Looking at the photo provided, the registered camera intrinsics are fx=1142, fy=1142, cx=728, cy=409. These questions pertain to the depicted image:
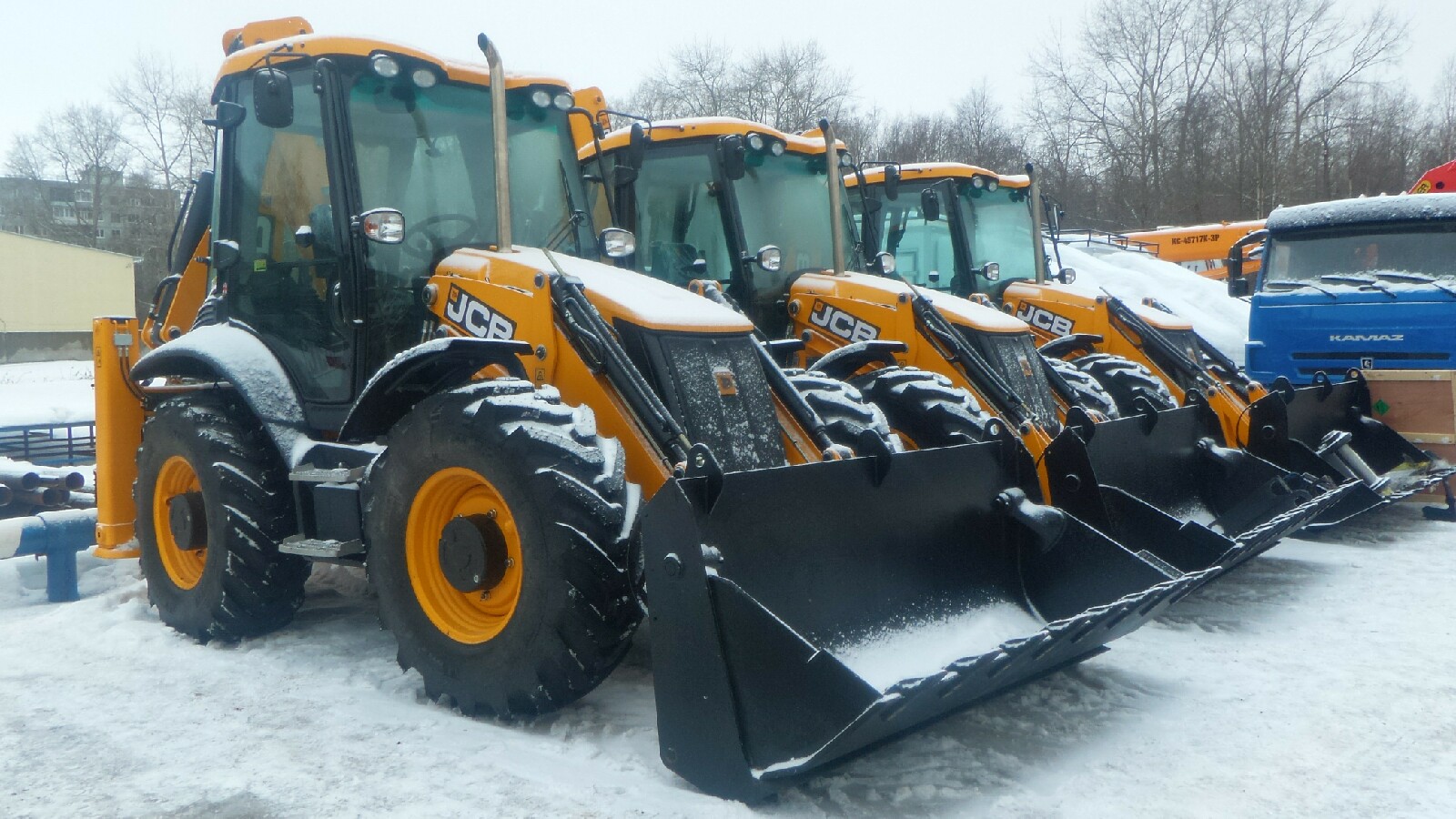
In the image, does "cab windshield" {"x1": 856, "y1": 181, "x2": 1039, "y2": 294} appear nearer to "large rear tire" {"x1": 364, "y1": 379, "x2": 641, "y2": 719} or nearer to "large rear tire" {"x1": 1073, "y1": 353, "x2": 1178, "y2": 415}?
"large rear tire" {"x1": 1073, "y1": 353, "x2": 1178, "y2": 415}

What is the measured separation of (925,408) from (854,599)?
2033 millimetres

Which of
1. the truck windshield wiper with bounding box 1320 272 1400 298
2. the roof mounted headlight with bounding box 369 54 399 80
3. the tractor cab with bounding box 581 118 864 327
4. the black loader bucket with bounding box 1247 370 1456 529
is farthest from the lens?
the truck windshield wiper with bounding box 1320 272 1400 298

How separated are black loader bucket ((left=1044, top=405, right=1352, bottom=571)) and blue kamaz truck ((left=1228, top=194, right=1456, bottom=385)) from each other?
2.81 m

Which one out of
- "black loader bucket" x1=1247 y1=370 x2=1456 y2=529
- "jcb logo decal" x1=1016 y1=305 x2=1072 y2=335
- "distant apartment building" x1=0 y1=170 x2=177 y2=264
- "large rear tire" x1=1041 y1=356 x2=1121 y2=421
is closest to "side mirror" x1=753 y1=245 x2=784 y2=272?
"large rear tire" x1=1041 y1=356 x2=1121 y2=421

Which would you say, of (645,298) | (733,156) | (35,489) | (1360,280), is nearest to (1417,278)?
(1360,280)

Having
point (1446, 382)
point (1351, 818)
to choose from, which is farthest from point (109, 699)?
point (1446, 382)

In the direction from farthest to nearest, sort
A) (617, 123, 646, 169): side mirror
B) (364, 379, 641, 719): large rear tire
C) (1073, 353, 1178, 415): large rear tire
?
1. (1073, 353, 1178, 415): large rear tire
2. (617, 123, 646, 169): side mirror
3. (364, 379, 641, 719): large rear tire

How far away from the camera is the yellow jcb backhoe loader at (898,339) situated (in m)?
5.10

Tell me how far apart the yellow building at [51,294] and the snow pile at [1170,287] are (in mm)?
32004

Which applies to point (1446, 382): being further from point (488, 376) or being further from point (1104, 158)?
point (1104, 158)

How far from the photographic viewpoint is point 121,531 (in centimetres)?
593

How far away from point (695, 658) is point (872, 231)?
18.4ft

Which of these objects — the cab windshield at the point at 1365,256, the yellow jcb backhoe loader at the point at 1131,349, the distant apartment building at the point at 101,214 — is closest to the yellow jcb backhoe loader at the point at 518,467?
the yellow jcb backhoe loader at the point at 1131,349

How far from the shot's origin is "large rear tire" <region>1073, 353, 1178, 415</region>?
7789mm
